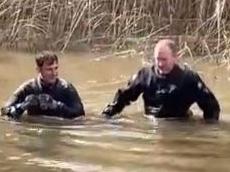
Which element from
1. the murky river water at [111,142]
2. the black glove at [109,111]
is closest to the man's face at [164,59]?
the murky river water at [111,142]

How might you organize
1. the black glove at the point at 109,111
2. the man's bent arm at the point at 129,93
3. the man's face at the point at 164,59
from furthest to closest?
the black glove at the point at 109,111, the man's bent arm at the point at 129,93, the man's face at the point at 164,59

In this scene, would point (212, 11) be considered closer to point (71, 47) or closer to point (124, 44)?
point (124, 44)

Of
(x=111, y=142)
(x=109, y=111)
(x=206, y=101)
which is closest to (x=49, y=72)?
(x=109, y=111)

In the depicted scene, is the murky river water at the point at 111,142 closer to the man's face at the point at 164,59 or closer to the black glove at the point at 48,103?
the black glove at the point at 48,103

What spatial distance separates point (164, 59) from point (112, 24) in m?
5.24

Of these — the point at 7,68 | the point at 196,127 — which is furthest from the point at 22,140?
the point at 7,68

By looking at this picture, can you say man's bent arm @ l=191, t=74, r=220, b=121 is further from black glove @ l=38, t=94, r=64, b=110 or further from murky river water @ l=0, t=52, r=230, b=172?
black glove @ l=38, t=94, r=64, b=110

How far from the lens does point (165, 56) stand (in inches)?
326

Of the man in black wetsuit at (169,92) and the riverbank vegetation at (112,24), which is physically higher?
the riverbank vegetation at (112,24)

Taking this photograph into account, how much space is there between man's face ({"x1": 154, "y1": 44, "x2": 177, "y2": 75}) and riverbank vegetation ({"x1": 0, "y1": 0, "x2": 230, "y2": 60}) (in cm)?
392

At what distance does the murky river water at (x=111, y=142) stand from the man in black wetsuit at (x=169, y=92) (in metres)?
0.14

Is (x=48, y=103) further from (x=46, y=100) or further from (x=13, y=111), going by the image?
(x=13, y=111)

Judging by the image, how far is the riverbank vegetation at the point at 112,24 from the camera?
12.8 m

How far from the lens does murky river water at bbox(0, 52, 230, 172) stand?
6.61m
